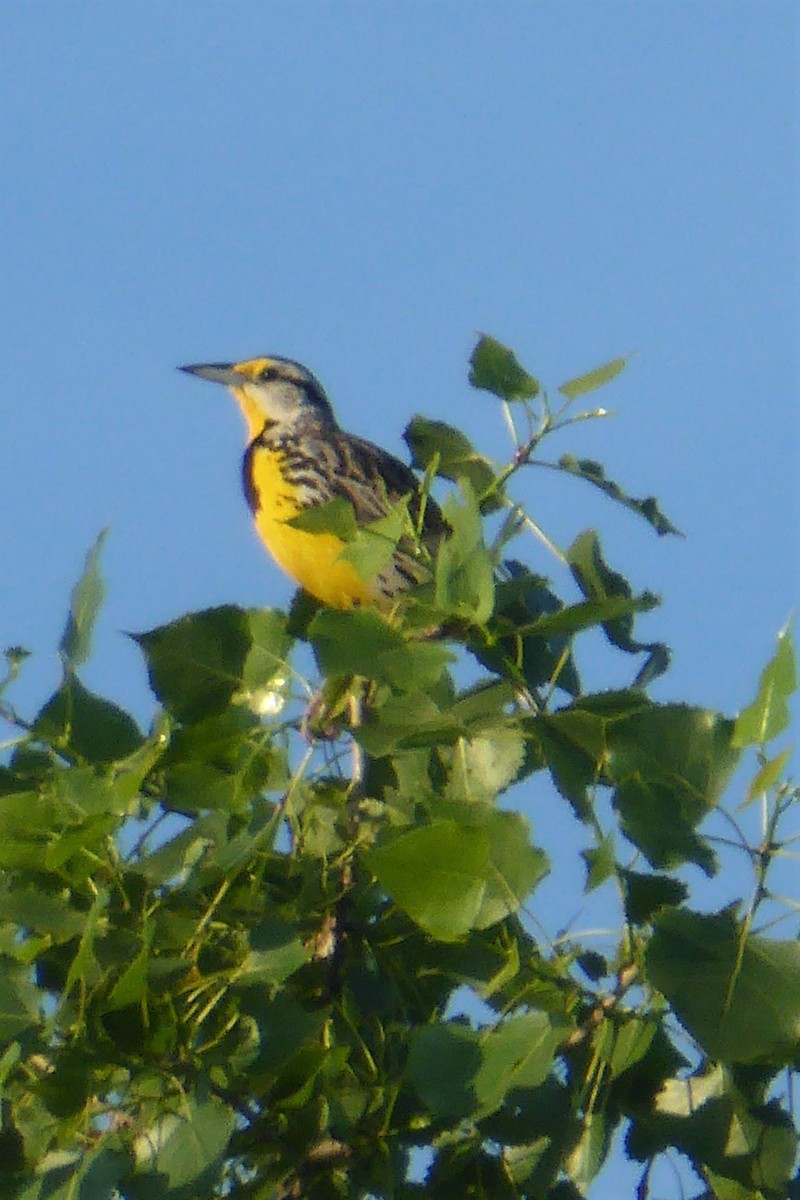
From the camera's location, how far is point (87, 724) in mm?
1738

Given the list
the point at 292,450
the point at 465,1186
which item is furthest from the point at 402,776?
the point at 292,450

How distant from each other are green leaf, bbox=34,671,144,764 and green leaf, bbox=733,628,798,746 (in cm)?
57

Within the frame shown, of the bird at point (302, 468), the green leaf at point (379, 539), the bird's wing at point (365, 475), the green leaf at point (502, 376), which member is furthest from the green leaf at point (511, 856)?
the bird's wing at point (365, 475)

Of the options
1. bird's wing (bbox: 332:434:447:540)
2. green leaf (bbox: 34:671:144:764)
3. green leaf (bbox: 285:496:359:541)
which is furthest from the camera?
bird's wing (bbox: 332:434:447:540)

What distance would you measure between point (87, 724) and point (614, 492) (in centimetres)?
59

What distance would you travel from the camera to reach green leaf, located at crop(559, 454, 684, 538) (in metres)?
1.92

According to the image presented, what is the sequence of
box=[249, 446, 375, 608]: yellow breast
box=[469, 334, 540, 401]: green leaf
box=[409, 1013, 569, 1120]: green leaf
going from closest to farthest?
1. box=[409, 1013, 569, 1120]: green leaf
2. box=[469, 334, 540, 401]: green leaf
3. box=[249, 446, 375, 608]: yellow breast

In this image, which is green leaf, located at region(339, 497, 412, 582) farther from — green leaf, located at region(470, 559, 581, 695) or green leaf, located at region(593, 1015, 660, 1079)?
green leaf, located at region(593, 1015, 660, 1079)

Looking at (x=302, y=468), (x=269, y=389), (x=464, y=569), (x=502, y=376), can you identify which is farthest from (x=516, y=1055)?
(x=269, y=389)

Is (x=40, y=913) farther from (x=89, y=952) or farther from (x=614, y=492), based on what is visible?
(x=614, y=492)

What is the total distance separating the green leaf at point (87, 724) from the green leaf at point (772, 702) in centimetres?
57

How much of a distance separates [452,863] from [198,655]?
0.44 metres

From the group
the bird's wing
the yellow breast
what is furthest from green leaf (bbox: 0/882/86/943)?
the bird's wing

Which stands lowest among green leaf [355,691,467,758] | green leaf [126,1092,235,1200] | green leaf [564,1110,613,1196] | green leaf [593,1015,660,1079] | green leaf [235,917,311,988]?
green leaf [564,1110,613,1196]
